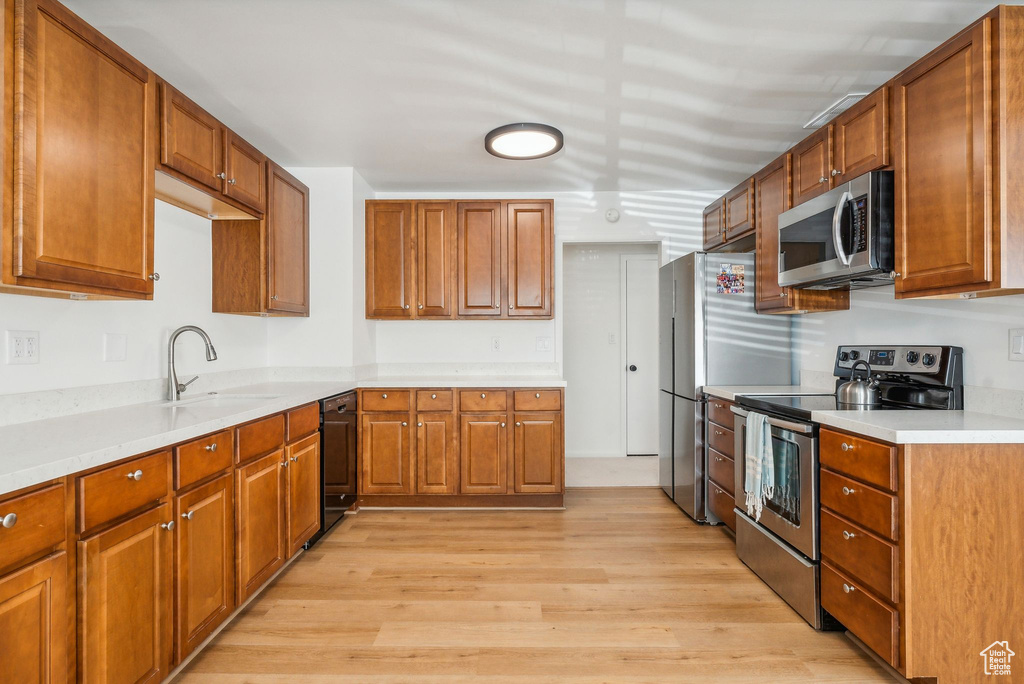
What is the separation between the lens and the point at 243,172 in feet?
8.94

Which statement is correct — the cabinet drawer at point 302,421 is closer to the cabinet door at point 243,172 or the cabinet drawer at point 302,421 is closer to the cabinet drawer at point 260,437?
the cabinet drawer at point 260,437

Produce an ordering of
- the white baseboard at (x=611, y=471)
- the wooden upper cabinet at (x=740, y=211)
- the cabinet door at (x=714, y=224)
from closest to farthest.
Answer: the wooden upper cabinet at (x=740, y=211) → the cabinet door at (x=714, y=224) → the white baseboard at (x=611, y=471)

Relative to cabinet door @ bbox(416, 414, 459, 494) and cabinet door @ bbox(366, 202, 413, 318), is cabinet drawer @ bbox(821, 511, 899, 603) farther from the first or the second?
cabinet door @ bbox(366, 202, 413, 318)

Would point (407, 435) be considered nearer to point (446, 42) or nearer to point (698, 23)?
point (446, 42)

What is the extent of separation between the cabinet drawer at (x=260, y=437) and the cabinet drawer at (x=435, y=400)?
115 centimetres

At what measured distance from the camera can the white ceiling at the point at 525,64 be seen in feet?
6.31

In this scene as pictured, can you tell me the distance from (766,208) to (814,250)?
2.10ft

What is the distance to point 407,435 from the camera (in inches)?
142

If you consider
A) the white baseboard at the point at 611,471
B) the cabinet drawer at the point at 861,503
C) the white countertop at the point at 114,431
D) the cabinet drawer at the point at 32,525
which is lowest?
the white baseboard at the point at 611,471

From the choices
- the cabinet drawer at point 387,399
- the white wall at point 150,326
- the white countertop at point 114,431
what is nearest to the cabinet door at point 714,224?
the cabinet drawer at point 387,399

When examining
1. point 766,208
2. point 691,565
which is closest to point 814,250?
point 766,208

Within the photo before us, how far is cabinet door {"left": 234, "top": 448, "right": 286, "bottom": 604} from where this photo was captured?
2166 mm

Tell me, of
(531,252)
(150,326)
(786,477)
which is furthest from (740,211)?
(150,326)

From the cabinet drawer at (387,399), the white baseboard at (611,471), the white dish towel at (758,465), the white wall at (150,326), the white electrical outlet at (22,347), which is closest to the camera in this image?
the white electrical outlet at (22,347)
